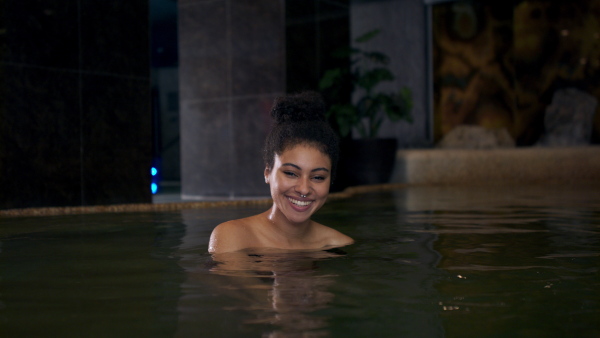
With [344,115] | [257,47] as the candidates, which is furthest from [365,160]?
[257,47]

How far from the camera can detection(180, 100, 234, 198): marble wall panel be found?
997 cm

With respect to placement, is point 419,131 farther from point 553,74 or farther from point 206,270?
point 206,270

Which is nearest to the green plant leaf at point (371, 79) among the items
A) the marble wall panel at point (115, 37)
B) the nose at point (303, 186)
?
the marble wall panel at point (115, 37)

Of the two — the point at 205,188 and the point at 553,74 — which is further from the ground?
the point at 553,74

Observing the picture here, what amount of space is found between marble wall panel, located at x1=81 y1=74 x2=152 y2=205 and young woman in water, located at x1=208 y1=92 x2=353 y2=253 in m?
3.94

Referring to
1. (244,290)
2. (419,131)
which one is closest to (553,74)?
(419,131)

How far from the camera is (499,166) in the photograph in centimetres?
1173

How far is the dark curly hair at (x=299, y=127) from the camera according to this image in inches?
129

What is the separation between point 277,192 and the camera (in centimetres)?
334

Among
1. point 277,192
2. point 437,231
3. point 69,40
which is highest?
point 69,40

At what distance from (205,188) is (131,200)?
9.17ft

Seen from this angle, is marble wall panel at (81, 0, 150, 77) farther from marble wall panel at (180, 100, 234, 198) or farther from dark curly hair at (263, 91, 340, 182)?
dark curly hair at (263, 91, 340, 182)

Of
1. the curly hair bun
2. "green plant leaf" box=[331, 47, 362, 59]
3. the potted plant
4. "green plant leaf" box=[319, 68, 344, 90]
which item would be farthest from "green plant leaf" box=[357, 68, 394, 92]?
the curly hair bun

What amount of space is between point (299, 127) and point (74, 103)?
4.25m
